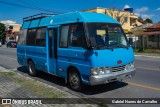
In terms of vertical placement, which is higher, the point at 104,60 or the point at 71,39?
the point at 71,39

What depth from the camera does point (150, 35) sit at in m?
37.9

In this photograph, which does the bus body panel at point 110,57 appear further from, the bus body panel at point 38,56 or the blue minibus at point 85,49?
the bus body panel at point 38,56

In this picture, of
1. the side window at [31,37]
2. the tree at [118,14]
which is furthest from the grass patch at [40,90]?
the tree at [118,14]

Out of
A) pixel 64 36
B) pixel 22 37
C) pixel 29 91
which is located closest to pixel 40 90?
pixel 29 91

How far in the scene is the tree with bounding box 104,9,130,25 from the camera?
169ft

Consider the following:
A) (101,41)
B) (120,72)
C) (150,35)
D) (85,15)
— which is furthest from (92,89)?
(150,35)

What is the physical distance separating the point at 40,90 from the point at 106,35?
2863 mm

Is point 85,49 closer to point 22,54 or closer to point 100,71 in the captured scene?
point 100,71

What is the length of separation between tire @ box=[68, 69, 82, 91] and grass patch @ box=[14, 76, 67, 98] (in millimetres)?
667

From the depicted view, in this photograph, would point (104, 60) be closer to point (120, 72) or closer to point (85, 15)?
point (120, 72)

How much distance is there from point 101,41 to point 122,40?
1.01 meters

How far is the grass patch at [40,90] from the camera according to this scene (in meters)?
7.80

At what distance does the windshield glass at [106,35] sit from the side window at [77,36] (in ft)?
0.84

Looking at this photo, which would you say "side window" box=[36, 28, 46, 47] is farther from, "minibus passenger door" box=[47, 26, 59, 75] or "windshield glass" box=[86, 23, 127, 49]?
"windshield glass" box=[86, 23, 127, 49]
